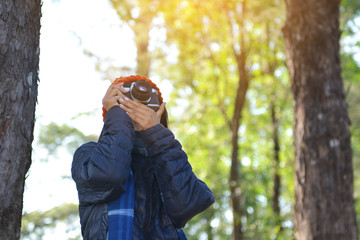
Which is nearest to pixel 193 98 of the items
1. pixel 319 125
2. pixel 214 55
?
pixel 214 55

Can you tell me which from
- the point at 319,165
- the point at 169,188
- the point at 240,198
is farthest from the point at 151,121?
the point at 240,198

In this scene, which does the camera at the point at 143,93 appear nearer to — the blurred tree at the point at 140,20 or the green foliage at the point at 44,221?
the green foliage at the point at 44,221

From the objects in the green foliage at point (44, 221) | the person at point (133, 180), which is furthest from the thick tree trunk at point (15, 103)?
the green foliage at point (44, 221)

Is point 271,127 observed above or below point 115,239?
above

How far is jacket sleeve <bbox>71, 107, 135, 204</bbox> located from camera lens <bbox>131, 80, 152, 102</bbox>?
0.65ft

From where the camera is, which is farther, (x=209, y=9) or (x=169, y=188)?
(x=209, y=9)

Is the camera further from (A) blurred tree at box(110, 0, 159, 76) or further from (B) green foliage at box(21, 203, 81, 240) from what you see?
(A) blurred tree at box(110, 0, 159, 76)

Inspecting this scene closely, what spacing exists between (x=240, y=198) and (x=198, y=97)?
18.0 ft

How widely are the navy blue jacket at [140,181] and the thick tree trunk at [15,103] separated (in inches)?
A: 11.7

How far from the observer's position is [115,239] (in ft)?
6.44

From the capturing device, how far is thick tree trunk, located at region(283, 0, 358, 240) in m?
5.09

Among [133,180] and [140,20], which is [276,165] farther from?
[133,180]

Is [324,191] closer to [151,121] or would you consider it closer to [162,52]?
[151,121]

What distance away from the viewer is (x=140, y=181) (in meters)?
2.28
